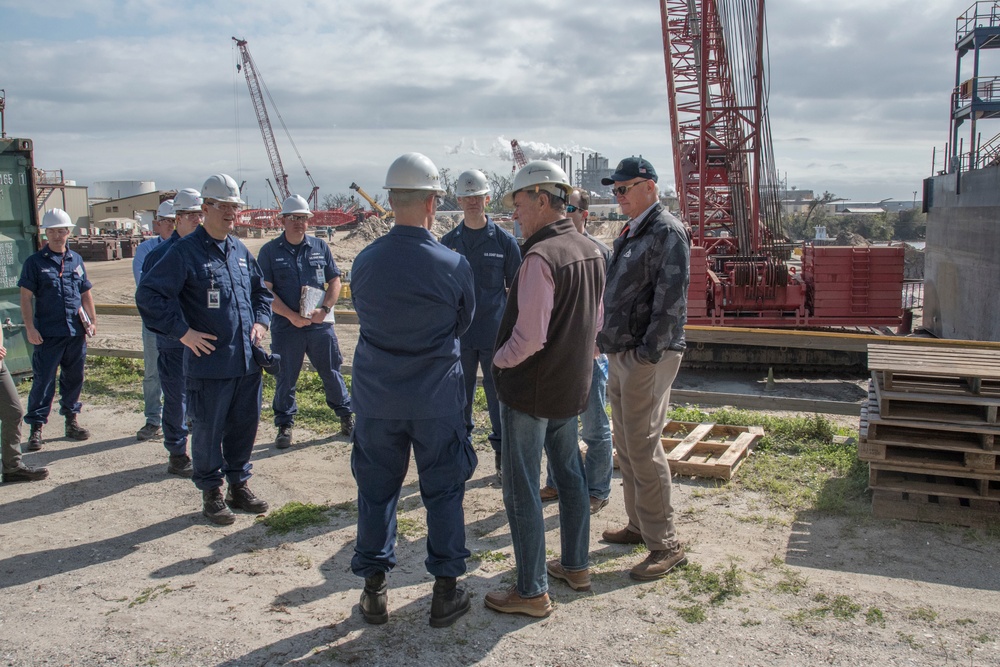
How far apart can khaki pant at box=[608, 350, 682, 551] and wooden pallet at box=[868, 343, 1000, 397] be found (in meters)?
1.35

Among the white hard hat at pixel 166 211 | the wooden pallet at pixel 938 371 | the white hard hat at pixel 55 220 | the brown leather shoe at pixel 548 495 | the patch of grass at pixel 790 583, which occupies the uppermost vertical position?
the white hard hat at pixel 166 211

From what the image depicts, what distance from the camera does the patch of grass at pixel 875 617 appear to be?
10.8 ft

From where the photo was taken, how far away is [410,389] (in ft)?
10.6

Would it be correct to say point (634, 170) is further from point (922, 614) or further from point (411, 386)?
point (922, 614)

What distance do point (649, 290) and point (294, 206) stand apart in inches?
137

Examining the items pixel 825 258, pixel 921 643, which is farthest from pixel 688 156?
pixel 921 643

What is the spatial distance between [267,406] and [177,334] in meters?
2.95

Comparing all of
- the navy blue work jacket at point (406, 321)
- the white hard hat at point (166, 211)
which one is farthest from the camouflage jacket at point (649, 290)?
the white hard hat at point (166, 211)

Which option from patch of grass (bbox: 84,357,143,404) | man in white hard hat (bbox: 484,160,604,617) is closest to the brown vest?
man in white hard hat (bbox: 484,160,604,617)

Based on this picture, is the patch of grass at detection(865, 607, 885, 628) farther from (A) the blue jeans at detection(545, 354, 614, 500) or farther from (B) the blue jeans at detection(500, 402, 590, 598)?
(A) the blue jeans at detection(545, 354, 614, 500)

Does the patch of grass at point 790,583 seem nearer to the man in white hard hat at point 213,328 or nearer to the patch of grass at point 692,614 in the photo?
the patch of grass at point 692,614

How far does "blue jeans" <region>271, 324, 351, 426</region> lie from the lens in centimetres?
627

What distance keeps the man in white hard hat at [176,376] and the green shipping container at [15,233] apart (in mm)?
3506

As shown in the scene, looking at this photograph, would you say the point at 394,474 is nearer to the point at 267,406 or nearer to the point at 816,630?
the point at 816,630
